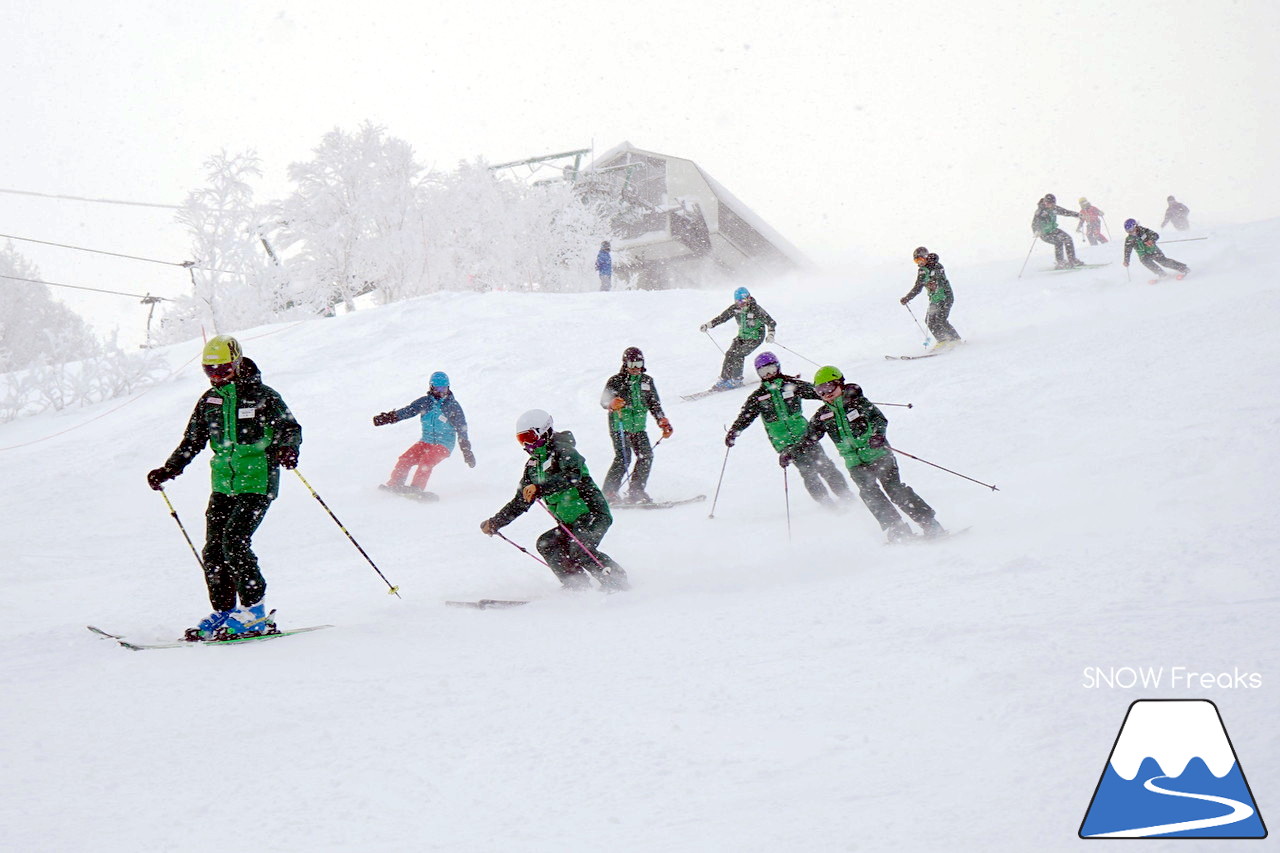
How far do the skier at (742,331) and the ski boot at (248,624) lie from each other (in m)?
8.90

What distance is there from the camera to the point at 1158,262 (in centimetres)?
1476

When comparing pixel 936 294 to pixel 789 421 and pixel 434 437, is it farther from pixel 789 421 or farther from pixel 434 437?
pixel 434 437

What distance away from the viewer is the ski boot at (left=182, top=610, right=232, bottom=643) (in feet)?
15.8

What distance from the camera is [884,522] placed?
266 inches

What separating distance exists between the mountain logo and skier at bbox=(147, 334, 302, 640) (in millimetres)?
4147

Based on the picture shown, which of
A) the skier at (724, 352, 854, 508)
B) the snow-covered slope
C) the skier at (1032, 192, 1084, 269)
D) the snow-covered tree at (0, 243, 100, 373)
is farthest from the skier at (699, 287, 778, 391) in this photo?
the snow-covered tree at (0, 243, 100, 373)

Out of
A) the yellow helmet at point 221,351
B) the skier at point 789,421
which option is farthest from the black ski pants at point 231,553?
the skier at point 789,421

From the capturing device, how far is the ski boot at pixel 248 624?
190 inches

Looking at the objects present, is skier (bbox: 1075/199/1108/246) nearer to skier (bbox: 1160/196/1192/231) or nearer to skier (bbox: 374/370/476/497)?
skier (bbox: 1160/196/1192/231)

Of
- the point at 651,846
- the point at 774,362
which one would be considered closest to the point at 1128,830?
the point at 651,846

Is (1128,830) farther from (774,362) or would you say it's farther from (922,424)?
(922,424)

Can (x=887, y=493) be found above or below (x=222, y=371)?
below

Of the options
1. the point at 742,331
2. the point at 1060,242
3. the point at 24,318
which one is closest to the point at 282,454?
the point at 742,331

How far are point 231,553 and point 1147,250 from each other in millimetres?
15276
